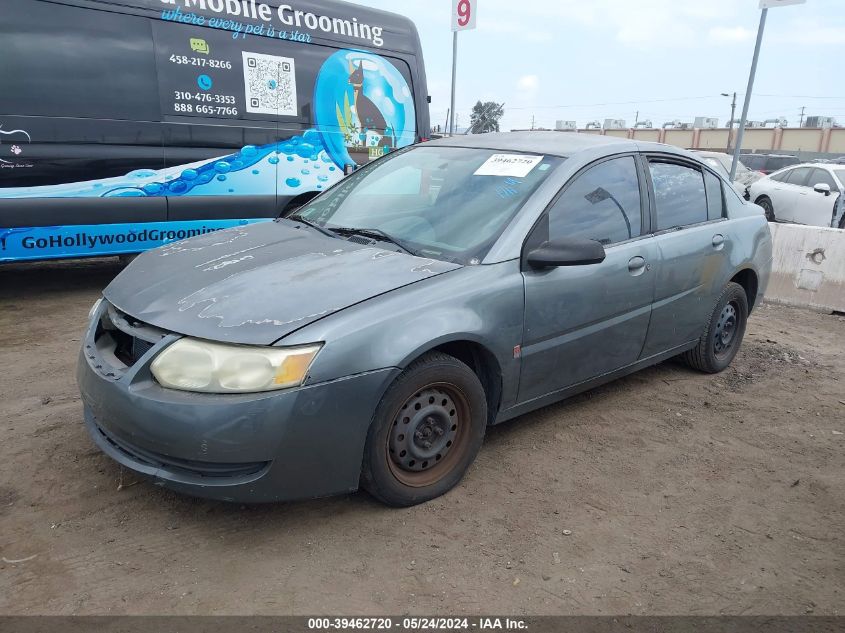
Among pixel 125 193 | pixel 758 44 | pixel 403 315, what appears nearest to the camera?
pixel 403 315

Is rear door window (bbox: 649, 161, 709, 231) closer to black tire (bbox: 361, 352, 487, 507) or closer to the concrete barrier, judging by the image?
black tire (bbox: 361, 352, 487, 507)

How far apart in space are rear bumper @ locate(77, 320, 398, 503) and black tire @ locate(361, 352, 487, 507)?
0.09 metres

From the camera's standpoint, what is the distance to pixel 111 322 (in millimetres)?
2910

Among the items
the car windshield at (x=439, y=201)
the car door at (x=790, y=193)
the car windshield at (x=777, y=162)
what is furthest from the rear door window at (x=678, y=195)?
the car windshield at (x=777, y=162)

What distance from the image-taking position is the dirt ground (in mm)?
2352

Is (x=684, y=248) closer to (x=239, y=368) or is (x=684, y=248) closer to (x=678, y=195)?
(x=678, y=195)

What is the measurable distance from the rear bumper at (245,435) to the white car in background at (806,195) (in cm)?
1152

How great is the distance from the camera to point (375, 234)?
11.0ft

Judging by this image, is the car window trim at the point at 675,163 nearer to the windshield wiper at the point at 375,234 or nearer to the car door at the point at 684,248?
the car door at the point at 684,248

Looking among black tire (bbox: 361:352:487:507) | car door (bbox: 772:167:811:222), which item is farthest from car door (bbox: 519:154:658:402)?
car door (bbox: 772:167:811:222)

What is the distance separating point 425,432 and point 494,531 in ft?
→ 1.64

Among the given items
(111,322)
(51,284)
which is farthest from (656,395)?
(51,284)

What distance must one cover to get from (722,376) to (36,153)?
5.79 meters

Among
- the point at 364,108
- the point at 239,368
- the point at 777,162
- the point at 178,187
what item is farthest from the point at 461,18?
the point at 777,162
